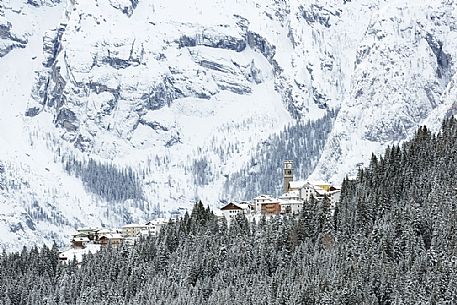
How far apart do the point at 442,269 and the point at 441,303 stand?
7.61 m

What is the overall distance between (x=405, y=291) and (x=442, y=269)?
589cm

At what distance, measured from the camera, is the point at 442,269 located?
199625 millimetres

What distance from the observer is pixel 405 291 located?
19825 cm

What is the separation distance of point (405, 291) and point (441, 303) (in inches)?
259

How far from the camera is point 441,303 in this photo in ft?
634
